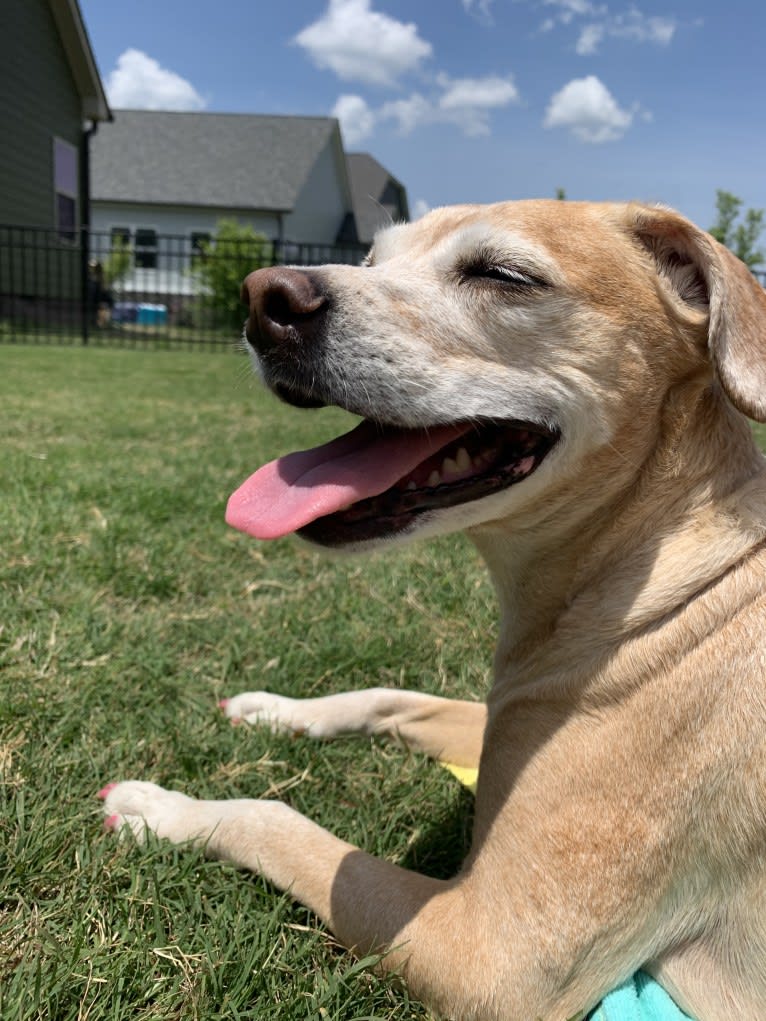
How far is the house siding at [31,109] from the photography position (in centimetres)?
1984

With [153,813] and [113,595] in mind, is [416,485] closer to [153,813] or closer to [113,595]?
[153,813]

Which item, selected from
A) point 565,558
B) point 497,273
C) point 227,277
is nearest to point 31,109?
point 227,277

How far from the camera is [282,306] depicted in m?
2.17

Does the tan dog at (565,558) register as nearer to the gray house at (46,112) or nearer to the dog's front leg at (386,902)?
the dog's front leg at (386,902)

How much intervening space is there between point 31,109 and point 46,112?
840 mm

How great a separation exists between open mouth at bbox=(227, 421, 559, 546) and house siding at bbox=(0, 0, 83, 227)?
2117 cm

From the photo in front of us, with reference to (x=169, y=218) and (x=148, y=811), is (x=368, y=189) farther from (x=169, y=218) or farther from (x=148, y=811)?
(x=148, y=811)

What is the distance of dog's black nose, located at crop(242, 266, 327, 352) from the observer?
208 cm

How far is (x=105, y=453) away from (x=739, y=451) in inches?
209

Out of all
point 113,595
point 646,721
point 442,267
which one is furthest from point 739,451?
point 113,595

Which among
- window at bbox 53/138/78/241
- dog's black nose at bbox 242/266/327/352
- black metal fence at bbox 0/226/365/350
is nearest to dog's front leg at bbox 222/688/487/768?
dog's black nose at bbox 242/266/327/352

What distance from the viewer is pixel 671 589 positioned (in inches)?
82.4

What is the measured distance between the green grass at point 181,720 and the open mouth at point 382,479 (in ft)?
1.17

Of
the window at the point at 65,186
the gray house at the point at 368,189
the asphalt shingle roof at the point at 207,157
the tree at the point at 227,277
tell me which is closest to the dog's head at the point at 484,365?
the window at the point at 65,186
